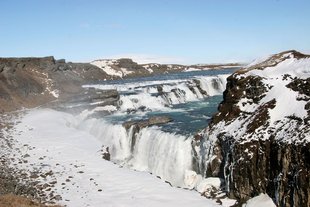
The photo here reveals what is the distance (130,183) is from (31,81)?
57008 mm

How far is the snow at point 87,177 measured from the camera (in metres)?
19.8

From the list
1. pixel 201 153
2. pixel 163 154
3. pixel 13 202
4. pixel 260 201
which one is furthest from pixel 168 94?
pixel 13 202

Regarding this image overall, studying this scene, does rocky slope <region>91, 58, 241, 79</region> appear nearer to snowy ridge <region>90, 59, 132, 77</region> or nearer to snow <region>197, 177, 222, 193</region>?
snowy ridge <region>90, 59, 132, 77</region>

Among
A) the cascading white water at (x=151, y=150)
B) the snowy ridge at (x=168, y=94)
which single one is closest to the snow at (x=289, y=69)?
the cascading white water at (x=151, y=150)

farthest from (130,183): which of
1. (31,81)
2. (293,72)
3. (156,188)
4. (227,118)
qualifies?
(31,81)

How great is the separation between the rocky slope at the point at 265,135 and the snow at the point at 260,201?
22 cm

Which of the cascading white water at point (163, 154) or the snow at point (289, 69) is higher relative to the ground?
the snow at point (289, 69)

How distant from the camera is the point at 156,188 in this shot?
842 inches

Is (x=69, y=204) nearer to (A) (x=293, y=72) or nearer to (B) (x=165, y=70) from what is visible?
(A) (x=293, y=72)

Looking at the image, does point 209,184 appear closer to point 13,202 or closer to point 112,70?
Result: point 13,202

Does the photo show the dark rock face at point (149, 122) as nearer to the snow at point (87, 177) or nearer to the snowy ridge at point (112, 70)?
the snow at point (87, 177)

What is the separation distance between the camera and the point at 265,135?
18516 mm

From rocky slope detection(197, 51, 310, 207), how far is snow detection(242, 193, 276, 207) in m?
0.22

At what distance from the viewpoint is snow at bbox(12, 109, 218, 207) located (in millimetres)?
19781
